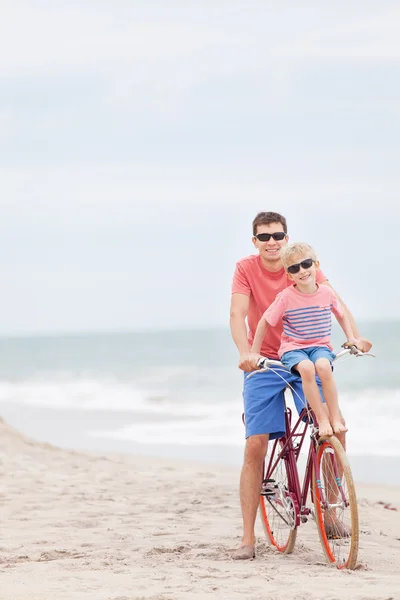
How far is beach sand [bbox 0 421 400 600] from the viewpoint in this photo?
166 inches

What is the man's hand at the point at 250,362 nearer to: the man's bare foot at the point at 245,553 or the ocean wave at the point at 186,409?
the man's bare foot at the point at 245,553

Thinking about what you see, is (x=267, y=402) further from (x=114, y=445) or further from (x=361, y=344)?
(x=114, y=445)

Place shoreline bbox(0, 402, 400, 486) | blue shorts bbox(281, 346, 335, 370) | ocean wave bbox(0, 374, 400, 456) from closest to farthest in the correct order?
blue shorts bbox(281, 346, 335, 370) → shoreline bbox(0, 402, 400, 486) → ocean wave bbox(0, 374, 400, 456)

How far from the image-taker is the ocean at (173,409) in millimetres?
12664

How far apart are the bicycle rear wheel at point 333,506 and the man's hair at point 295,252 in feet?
3.20

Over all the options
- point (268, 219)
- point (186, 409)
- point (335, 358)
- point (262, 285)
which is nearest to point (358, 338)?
point (335, 358)

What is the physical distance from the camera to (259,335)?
4.88 metres

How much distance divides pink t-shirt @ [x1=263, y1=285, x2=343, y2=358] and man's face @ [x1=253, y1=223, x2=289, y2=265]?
0.36 metres

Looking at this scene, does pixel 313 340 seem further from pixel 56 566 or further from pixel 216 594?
pixel 56 566

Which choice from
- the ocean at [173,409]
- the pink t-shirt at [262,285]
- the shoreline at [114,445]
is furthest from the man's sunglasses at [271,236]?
the ocean at [173,409]

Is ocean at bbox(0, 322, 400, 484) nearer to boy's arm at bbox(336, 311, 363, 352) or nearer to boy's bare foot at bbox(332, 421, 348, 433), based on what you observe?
boy's arm at bbox(336, 311, 363, 352)

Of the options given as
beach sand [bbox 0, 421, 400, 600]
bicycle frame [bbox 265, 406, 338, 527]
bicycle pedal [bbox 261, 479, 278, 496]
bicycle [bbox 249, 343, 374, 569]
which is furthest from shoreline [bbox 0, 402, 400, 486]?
bicycle frame [bbox 265, 406, 338, 527]

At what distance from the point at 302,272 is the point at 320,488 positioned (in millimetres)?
1176

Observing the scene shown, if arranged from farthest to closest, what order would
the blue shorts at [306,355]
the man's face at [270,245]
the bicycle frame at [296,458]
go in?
1. the man's face at [270,245]
2. the bicycle frame at [296,458]
3. the blue shorts at [306,355]
